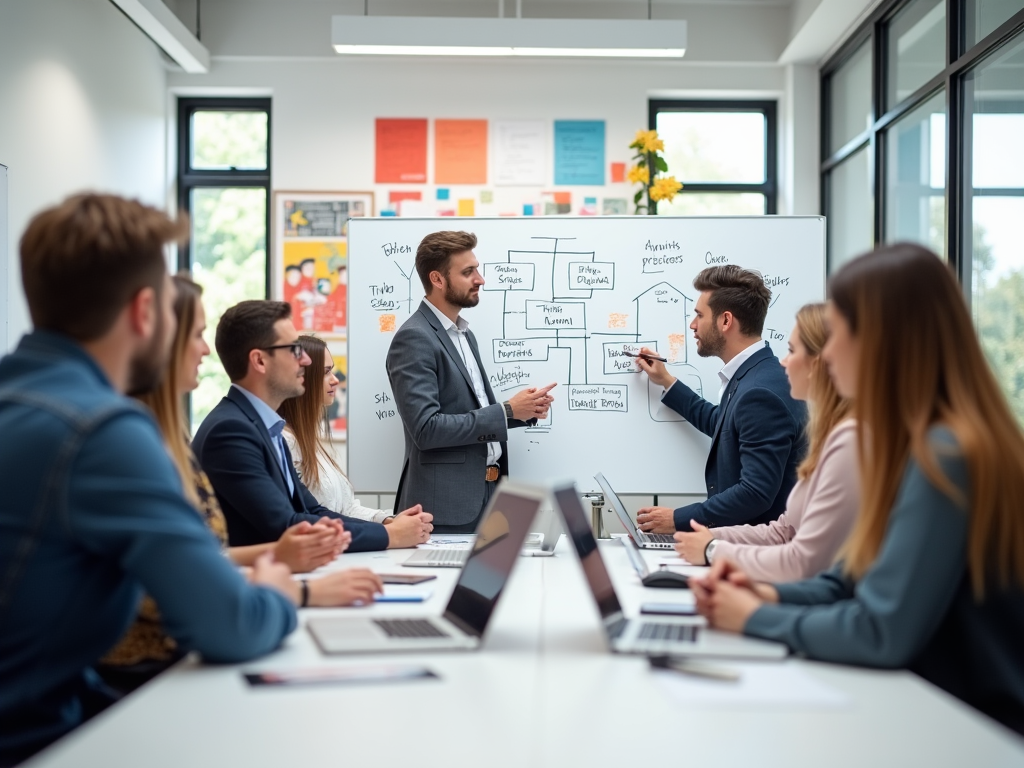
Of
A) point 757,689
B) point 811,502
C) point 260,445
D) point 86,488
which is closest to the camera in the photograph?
point 86,488

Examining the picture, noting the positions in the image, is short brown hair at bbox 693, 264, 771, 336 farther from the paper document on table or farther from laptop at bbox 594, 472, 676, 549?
the paper document on table

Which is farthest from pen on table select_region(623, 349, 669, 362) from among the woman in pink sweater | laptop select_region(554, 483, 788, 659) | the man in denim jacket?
the man in denim jacket

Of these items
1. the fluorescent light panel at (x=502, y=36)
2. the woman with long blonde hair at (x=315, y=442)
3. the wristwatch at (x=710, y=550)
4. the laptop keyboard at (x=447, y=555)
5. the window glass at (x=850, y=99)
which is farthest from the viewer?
the window glass at (x=850, y=99)

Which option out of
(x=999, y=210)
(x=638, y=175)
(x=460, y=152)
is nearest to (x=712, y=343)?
(x=999, y=210)

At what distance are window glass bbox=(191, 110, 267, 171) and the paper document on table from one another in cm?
505

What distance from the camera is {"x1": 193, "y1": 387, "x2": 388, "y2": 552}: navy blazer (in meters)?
2.39

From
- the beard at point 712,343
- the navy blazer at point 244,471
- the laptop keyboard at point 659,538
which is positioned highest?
the beard at point 712,343

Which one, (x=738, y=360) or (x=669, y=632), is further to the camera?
(x=738, y=360)

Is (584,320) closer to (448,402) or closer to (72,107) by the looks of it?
(448,402)

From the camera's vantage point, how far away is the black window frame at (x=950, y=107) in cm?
379

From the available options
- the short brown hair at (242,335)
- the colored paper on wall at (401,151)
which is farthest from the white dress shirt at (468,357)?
the colored paper on wall at (401,151)

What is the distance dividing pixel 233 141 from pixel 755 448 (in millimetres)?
4094

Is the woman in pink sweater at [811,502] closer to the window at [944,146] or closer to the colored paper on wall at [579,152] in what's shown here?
the window at [944,146]

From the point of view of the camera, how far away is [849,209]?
527cm
